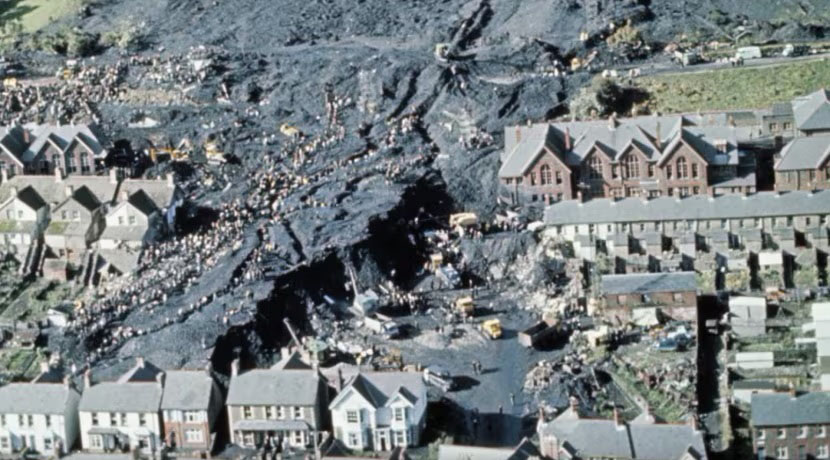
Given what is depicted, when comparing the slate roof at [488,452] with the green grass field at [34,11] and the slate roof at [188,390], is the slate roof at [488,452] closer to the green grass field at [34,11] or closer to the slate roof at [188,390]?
the slate roof at [188,390]

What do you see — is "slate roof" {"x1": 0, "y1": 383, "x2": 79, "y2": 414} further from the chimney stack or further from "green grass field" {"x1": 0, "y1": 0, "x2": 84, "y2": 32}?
"green grass field" {"x1": 0, "y1": 0, "x2": 84, "y2": 32}

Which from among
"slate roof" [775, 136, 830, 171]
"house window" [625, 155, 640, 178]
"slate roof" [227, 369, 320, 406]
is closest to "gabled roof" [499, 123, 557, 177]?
"house window" [625, 155, 640, 178]

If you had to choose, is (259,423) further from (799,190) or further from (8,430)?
(799,190)

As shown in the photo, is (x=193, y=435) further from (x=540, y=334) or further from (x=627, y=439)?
(x=627, y=439)

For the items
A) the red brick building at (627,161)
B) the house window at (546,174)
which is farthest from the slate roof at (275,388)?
the house window at (546,174)

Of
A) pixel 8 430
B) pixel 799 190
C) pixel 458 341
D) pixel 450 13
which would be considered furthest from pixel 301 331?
pixel 450 13

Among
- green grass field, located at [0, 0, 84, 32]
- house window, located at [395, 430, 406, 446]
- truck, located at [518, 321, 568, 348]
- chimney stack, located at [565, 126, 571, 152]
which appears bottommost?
house window, located at [395, 430, 406, 446]
